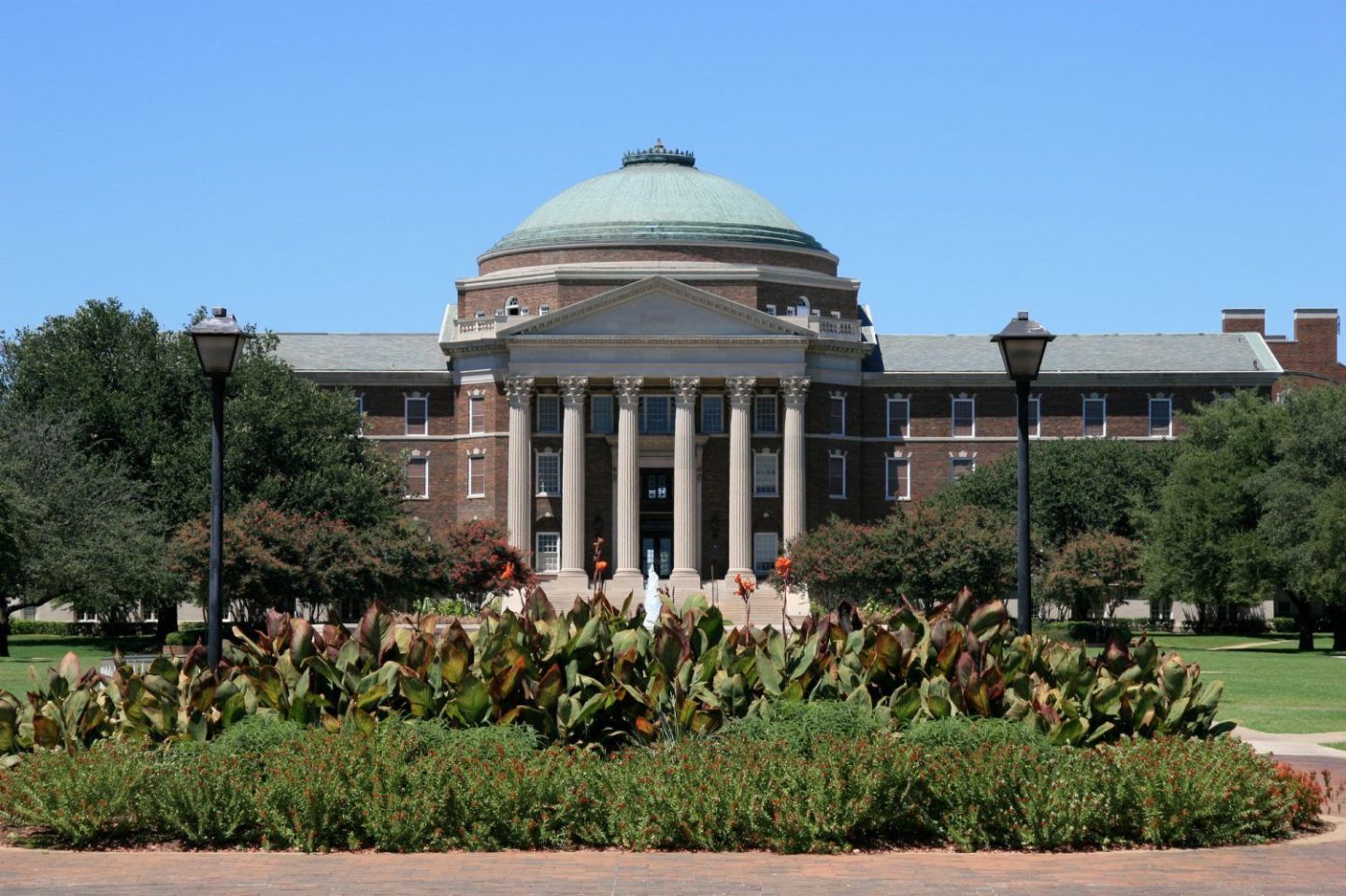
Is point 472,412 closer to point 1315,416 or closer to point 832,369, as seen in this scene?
point 832,369

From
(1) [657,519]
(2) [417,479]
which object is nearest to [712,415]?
(1) [657,519]

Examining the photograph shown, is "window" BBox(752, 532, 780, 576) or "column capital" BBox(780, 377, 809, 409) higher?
"column capital" BBox(780, 377, 809, 409)

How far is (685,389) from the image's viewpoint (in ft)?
301

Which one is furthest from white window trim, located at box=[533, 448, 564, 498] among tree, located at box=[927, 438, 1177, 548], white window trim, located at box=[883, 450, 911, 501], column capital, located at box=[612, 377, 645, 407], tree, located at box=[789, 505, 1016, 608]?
tree, located at box=[789, 505, 1016, 608]

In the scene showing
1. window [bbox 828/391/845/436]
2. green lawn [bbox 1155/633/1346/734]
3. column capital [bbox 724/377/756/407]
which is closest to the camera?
green lawn [bbox 1155/633/1346/734]

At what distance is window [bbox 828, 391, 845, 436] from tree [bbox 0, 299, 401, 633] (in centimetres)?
2726

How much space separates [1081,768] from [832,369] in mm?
79448

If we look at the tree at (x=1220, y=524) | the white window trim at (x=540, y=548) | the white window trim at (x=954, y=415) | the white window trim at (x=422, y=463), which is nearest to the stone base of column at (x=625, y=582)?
the white window trim at (x=540, y=548)

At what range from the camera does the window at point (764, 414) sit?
94.8 m

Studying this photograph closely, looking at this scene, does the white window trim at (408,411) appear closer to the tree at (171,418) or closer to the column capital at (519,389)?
the column capital at (519,389)

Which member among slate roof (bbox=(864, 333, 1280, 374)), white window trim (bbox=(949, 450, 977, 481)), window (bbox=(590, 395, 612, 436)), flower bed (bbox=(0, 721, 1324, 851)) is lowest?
flower bed (bbox=(0, 721, 1324, 851))

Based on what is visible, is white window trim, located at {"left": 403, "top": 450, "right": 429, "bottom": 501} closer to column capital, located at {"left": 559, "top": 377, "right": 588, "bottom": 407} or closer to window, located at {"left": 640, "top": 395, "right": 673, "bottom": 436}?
column capital, located at {"left": 559, "top": 377, "right": 588, "bottom": 407}

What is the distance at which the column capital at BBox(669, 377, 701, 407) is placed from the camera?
300ft

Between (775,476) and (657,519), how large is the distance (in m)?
6.04
